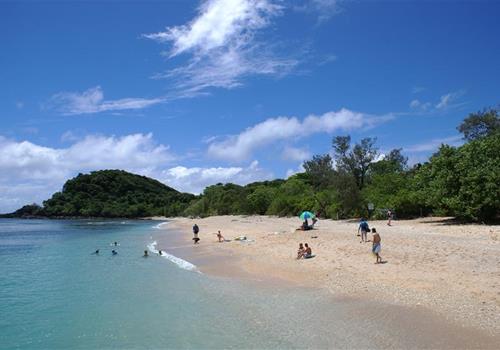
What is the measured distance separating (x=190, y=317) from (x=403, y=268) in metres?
9.22

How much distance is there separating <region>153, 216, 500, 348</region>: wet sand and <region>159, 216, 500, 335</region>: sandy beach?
0.03 metres

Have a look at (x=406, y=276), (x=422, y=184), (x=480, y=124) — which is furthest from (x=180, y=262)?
(x=480, y=124)

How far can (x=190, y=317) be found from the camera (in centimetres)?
1496

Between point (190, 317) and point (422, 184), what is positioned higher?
point (422, 184)

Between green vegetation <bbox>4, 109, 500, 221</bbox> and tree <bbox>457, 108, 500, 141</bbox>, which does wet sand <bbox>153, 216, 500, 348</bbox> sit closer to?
green vegetation <bbox>4, 109, 500, 221</bbox>

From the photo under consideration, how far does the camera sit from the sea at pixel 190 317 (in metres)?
11.9

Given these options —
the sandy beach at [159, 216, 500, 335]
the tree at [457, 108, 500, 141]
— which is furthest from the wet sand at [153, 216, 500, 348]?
the tree at [457, 108, 500, 141]

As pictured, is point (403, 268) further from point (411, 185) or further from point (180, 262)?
point (411, 185)

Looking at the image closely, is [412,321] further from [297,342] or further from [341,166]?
[341,166]

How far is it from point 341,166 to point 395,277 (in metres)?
42.8

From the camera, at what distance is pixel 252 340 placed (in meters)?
12.2

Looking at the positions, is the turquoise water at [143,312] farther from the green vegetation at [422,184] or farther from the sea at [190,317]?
the green vegetation at [422,184]

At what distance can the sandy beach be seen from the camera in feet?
43.9

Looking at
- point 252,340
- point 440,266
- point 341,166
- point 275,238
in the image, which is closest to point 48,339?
point 252,340
